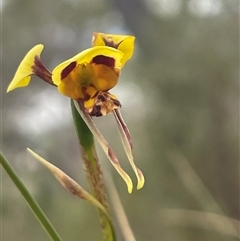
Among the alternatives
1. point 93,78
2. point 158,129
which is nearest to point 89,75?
point 93,78

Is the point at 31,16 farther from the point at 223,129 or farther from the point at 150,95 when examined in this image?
the point at 223,129

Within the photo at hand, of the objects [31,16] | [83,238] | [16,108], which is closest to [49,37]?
[31,16]

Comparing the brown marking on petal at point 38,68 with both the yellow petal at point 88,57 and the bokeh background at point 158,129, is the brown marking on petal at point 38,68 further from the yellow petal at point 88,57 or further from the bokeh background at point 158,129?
the bokeh background at point 158,129

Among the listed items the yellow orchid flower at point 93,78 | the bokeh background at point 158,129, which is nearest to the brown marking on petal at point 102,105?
the yellow orchid flower at point 93,78

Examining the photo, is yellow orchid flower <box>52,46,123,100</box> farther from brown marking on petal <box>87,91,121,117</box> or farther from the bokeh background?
the bokeh background

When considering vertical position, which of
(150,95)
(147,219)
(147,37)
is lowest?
(147,219)

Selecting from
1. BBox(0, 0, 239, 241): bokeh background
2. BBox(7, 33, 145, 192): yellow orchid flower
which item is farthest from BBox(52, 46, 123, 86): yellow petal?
BBox(0, 0, 239, 241): bokeh background

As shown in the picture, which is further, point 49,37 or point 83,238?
point 49,37

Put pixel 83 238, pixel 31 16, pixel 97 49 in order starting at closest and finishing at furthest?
pixel 97 49 → pixel 83 238 → pixel 31 16
